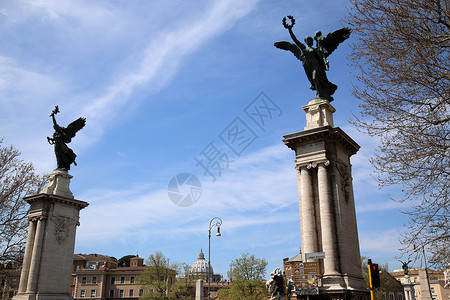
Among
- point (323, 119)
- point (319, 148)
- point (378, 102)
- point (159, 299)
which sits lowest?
point (159, 299)

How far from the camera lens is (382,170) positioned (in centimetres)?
1123

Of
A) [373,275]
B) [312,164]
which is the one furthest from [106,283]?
[373,275]

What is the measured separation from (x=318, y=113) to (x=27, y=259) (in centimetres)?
2189

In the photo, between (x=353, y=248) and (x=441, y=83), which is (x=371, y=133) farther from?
(x=353, y=248)

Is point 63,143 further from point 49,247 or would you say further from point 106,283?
point 106,283

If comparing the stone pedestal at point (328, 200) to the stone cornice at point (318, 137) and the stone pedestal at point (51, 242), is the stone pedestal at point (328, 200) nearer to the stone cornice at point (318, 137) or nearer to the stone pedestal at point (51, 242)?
the stone cornice at point (318, 137)

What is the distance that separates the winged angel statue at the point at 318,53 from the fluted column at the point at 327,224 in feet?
15.2

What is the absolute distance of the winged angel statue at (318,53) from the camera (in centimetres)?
2027

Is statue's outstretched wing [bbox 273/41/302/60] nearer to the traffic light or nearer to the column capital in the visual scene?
the column capital

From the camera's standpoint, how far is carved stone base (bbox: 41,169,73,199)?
1151 inches

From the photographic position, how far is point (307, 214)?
1775 cm

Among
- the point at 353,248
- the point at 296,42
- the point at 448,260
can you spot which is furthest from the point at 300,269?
the point at 296,42

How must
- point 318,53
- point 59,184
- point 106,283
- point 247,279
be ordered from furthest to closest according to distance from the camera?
1. point 106,283
2. point 247,279
3. point 59,184
4. point 318,53

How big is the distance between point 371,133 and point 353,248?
334 inches
